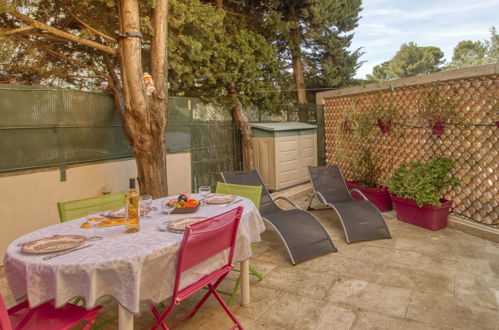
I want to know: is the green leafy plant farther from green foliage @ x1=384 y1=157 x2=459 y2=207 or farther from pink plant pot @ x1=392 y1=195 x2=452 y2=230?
pink plant pot @ x1=392 y1=195 x2=452 y2=230

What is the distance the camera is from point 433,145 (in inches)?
185

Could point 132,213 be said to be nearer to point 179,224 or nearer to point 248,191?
point 179,224

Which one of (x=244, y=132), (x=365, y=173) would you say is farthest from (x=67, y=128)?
(x=365, y=173)

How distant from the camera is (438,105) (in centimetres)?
444

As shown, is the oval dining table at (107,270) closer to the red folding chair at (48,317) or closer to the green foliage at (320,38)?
the red folding chair at (48,317)

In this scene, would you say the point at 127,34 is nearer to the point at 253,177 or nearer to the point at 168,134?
the point at 168,134

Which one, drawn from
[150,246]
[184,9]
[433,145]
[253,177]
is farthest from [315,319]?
[184,9]

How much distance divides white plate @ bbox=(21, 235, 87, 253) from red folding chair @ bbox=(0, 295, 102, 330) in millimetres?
279

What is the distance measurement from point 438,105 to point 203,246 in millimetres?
4033

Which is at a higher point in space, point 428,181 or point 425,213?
point 428,181

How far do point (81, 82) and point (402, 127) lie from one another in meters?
5.55

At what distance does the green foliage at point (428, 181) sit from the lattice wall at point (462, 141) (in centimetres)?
26

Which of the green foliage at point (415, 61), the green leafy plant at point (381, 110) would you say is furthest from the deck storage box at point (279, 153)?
the green foliage at point (415, 61)

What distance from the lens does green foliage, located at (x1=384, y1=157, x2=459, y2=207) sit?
409 cm
